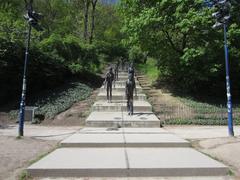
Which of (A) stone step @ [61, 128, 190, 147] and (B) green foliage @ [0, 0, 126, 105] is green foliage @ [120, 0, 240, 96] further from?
(A) stone step @ [61, 128, 190, 147]

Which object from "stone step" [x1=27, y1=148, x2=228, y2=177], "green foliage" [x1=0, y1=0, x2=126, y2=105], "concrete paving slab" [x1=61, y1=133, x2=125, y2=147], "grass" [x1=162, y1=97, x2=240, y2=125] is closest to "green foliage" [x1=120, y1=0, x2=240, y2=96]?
"grass" [x1=162, y1=97, x2=240, y2=125]

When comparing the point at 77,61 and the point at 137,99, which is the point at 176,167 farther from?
the point at 77,61

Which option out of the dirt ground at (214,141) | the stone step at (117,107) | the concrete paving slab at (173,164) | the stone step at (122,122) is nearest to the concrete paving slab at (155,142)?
the dirt ground at (214,141)

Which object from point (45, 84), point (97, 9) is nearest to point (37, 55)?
point (45, 84)

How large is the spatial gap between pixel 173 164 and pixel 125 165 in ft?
3.64

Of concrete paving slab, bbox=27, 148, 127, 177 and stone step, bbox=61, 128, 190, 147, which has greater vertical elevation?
stone step, bbox=61, 128, 190, 147

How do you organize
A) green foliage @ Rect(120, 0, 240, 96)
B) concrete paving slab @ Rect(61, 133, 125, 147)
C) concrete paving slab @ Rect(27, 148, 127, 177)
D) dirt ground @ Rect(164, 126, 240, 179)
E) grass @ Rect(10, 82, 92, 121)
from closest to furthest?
concrete paving slab @ Rect(27, 148, 127, 177), dirt ground @ Rect(164, 126, 240, 179), concrete paving slab @ Rect(61, 133, 125, 147), grass @ Rect(10, 82, 92, 121), green foliage @ Rect(120, 0, 240, 96)

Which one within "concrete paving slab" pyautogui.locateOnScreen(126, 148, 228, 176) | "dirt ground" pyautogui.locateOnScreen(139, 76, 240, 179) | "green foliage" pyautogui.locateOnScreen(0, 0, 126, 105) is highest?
"green foliage" pyautogui.locateOnScreen(0, 0, 126, 105)

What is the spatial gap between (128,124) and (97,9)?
40.7 metres

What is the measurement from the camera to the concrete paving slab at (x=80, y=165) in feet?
23.1

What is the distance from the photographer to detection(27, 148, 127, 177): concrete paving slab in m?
7.04

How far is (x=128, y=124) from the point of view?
13.9 m

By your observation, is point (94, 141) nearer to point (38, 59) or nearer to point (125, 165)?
point (125, 165)

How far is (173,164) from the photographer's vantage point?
24.6 feet
